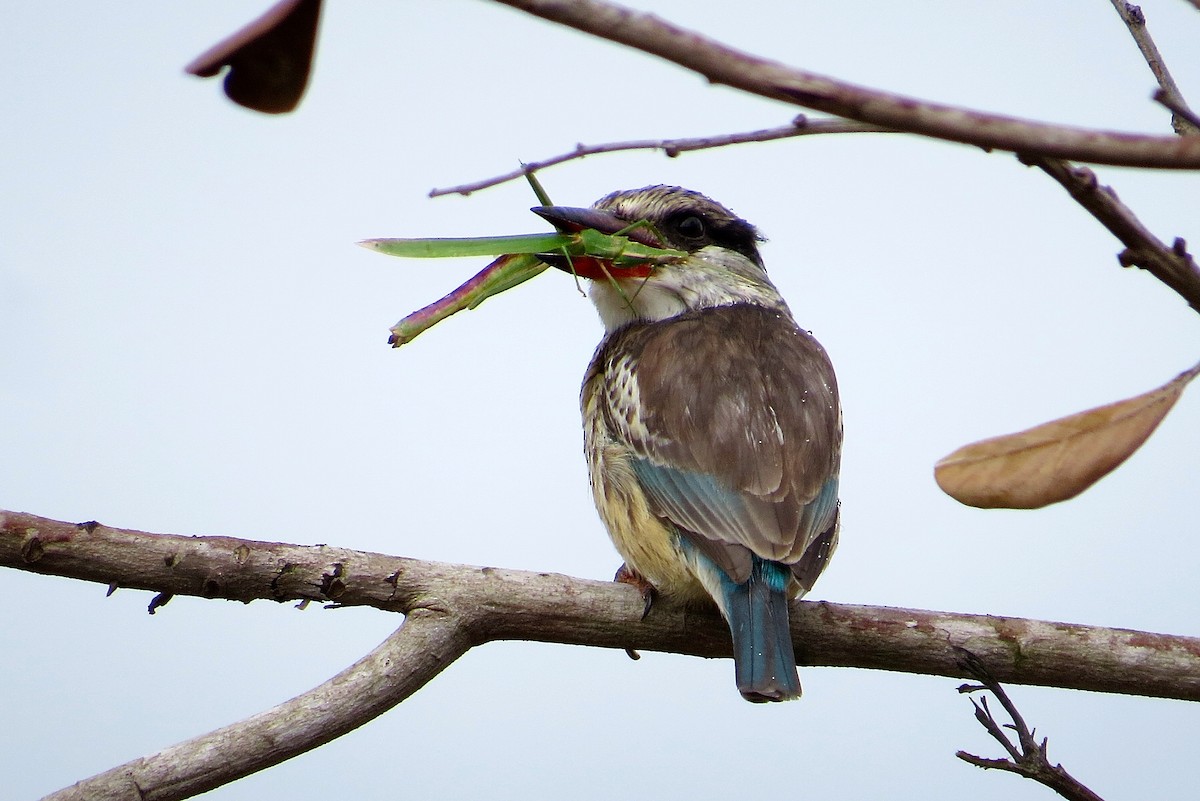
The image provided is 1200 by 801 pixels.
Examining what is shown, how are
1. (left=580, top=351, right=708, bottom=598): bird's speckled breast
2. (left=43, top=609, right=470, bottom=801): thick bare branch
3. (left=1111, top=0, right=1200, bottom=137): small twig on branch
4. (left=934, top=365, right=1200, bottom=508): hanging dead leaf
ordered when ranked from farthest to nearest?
(left=580, top=351, right=708, bottom=598): bird's speckled breast → (left=43, top=609, right=470, bottom=801): thick bare branch → (left=1111, top=0, right=1200, bottom=137): small twig on branch → (left=934, top=365, right=1200, bottom=508): hanging dead leaf

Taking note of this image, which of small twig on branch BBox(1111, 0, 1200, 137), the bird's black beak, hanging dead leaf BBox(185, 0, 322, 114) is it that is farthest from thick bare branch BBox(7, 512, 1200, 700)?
hanging dead leaf BBox(185, 0, 322, 114)

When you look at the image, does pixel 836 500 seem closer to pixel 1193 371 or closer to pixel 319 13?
pixel 1193 371

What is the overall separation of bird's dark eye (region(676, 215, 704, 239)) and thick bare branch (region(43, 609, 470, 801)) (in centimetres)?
161

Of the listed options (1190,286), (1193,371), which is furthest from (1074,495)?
(1190,286)

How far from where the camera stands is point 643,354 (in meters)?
3.08

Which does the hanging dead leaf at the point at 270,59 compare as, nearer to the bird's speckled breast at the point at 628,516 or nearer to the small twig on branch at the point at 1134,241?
the small twig on branch at the point at 1134,241

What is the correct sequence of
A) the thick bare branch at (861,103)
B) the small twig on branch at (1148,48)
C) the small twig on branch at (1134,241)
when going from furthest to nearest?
the small twig on branch at (1148,48)
the small twig on branch at (1134,241)
the thick bare branch at (861,103)

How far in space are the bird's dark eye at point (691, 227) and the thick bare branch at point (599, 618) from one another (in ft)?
4.55

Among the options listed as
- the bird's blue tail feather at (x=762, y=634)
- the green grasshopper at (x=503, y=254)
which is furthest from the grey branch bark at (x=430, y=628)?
the green grasshopper at (x=503, y=254)

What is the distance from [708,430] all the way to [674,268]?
763mm

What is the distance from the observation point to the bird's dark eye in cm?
354

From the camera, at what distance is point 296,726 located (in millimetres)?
2117

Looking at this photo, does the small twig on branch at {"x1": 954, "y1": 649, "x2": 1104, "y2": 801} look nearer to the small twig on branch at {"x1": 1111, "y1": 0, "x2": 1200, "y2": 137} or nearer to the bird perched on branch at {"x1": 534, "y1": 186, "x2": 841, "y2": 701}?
the bird perched on branch at {"x1": 534, "y1": 186, "x2": 841, "y2": 701}

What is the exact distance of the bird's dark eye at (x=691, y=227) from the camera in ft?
11.6
